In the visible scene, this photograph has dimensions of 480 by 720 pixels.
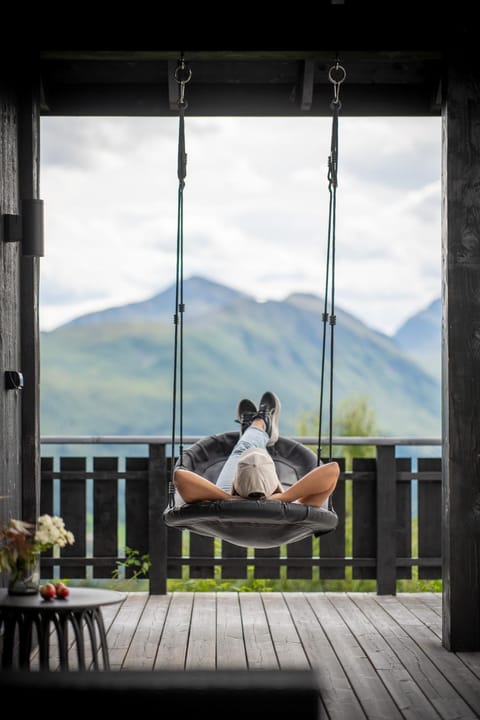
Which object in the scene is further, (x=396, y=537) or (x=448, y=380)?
(x=396, y=537)

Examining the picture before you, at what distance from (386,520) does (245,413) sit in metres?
1.18

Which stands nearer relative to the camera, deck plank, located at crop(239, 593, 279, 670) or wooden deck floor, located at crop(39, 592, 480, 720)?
wooden deck floor, located at crop(39, 592, 480, 720)

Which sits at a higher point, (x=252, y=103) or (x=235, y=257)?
(x=235, y=257)

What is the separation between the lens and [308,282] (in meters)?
22.8

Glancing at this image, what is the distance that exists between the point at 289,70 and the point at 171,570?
9.27 feet

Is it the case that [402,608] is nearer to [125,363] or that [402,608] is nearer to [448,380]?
[448,380]

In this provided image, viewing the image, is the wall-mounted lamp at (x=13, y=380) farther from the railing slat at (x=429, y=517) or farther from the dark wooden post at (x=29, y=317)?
the railing slat at (x=429, y=517)

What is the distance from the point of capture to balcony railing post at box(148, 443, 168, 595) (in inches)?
204

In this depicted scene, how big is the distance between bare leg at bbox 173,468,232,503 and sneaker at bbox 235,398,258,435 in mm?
864

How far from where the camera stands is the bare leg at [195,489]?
3803 millimetres

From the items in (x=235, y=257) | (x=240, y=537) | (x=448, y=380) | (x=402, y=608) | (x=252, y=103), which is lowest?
(x=402, y=608)

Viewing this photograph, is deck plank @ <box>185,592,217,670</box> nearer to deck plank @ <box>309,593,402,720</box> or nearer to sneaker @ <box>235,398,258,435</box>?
deck plank @ <box>309,593,402,720</box>

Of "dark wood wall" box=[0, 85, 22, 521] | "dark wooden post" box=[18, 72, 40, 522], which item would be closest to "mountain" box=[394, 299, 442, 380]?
"dark wooden post" box=[18, 72, 40, 522]

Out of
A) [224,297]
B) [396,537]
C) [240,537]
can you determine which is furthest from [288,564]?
[224,297]
